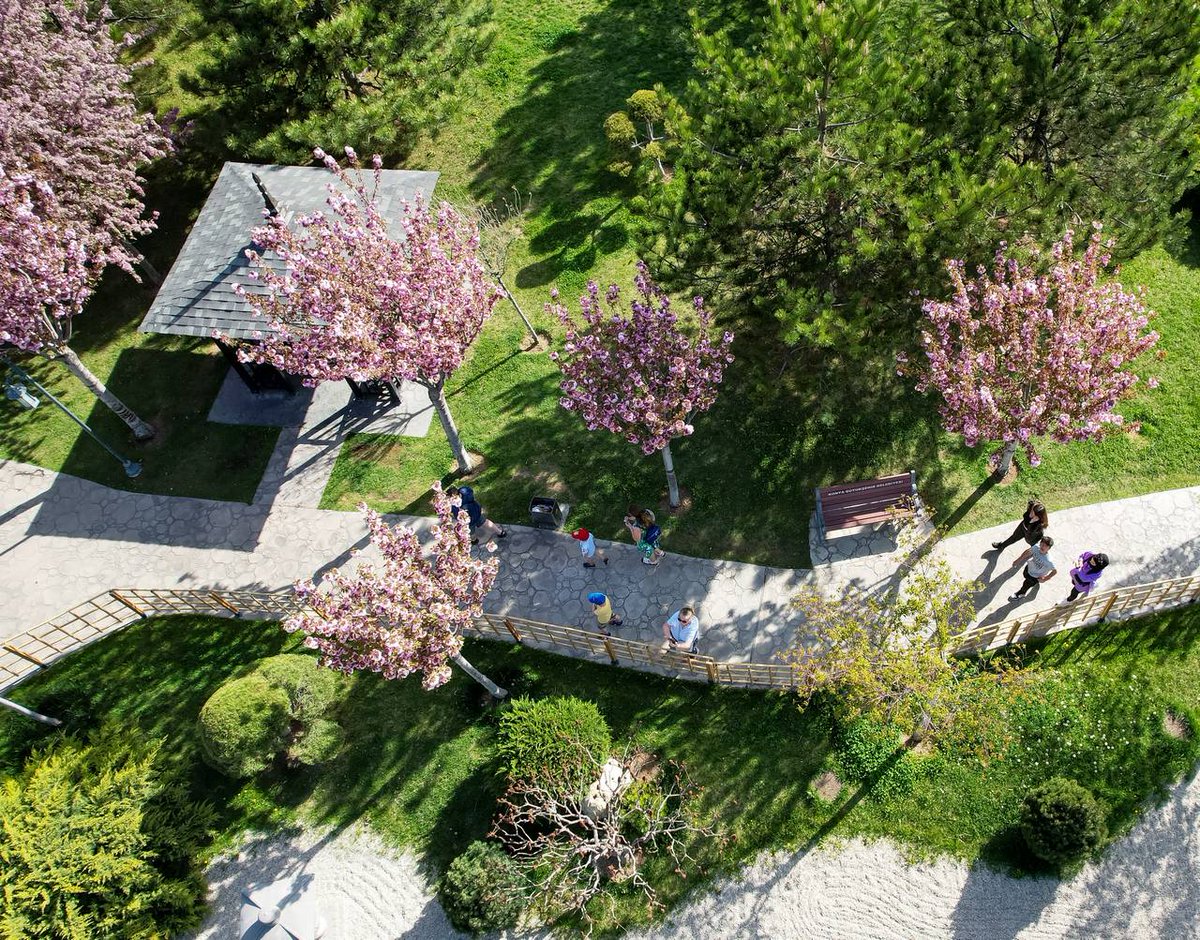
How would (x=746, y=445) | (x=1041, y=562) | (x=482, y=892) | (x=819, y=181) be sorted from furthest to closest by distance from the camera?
(x=746, y=445), (x=1041, y=562), (x=819, y=181), (x=482, y=892)

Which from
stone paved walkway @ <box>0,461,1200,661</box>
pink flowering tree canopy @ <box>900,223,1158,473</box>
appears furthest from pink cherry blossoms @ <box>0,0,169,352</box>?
pink flowering tree canopy @ <box>900,223,1158,473</box>

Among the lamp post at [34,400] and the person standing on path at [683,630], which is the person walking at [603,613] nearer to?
the person standing on path at [683,630]

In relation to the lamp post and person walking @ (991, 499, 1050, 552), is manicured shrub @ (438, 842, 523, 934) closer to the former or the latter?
person walking @ (991, 499, 1050, 552)

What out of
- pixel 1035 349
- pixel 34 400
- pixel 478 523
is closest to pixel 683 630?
pixel 478 523

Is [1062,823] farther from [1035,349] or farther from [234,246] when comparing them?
[234,246]

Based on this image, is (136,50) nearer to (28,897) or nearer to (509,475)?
(509,475)

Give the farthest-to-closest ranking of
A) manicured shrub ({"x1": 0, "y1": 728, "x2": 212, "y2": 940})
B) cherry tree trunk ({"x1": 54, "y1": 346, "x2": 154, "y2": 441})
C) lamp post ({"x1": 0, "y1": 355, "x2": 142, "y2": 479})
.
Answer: cherry tree trunk ({"x1": 54, "y1": 346, "x2": 154, "y2": 441}), lamp post ({"x1": 0, "y1": 355, "x2": 142, "y2": 479}), manicured shrub ({"x1": 0, "y1": 728, "x2": 212, "y2": 940})
